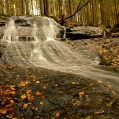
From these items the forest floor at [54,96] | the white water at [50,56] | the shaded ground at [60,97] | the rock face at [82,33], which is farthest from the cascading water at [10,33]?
the shaded ground at [60,97]

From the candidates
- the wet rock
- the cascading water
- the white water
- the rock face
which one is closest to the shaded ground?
the white water

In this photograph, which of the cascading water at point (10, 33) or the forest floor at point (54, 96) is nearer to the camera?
the forest floor at point (54, 96)

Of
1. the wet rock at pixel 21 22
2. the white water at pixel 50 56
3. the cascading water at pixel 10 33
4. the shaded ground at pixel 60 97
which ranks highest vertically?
the wet rock at pixel 21 22

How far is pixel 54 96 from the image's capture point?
4.54m

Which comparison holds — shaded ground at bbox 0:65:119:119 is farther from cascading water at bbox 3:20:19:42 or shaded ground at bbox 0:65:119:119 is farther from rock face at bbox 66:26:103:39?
rock face at bbox 66:26:103:39

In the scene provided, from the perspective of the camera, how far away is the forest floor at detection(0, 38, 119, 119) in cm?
387

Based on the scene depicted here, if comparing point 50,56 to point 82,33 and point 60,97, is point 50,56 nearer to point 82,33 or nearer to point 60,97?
point 82,33

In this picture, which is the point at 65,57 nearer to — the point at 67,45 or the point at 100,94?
the point at 67,45

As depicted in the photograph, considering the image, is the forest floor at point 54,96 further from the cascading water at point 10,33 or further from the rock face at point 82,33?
the rock face at point 82,33

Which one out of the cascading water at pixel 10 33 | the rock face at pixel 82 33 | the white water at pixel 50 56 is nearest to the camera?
the white water at pixel 50 56

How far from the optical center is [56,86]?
5.04 meters

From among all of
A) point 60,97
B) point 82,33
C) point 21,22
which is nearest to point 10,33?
point 21,22

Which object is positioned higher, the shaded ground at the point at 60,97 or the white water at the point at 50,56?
the white water at the point at 50,56

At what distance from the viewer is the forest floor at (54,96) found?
3867 mm
